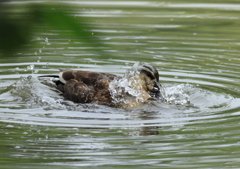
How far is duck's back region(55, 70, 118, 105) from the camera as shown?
795 centimetres

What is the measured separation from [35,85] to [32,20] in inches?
320

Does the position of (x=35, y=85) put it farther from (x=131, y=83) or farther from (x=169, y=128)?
(x=169, y=128)

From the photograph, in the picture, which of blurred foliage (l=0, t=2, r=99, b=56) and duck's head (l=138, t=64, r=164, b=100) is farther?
duck's head (l=138, t=64, r=164, b=100)

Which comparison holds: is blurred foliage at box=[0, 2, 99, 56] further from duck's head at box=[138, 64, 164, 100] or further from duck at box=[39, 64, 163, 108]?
duck's head at box=[138, 64, 164, 100]

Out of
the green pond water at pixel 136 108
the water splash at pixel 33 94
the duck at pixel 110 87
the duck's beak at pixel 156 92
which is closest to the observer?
the green pond water at pixel 136 108

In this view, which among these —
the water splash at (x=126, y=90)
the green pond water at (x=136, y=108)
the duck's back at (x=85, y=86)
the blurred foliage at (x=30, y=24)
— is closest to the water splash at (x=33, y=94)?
the green pond water at (x=136, y=108)

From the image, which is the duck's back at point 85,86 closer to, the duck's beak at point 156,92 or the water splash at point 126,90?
the water splash at point 126,90

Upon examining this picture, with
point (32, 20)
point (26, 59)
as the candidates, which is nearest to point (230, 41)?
point (26, 59)

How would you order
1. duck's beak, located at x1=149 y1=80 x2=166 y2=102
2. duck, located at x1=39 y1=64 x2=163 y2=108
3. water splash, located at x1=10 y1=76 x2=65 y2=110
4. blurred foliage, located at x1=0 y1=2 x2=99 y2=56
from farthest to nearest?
duck's beak, located at x1=149 y1=80 x2=166 y2=102
duck, located at x1=39 y1=64 x2=163 y2=108
water splash, located at x1=10 y1=76 x2=65 y2=110
blurred foliage, located at x1=0 y1=2 x2=99 y2=56

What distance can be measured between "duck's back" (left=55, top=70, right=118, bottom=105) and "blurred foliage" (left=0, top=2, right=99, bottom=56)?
21.6 ft

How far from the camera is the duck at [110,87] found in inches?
312

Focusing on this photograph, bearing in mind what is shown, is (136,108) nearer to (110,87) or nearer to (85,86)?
(110,87)

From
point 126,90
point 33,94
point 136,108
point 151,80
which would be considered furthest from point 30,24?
point 151,80

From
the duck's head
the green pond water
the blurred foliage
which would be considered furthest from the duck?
the blurred foliage
